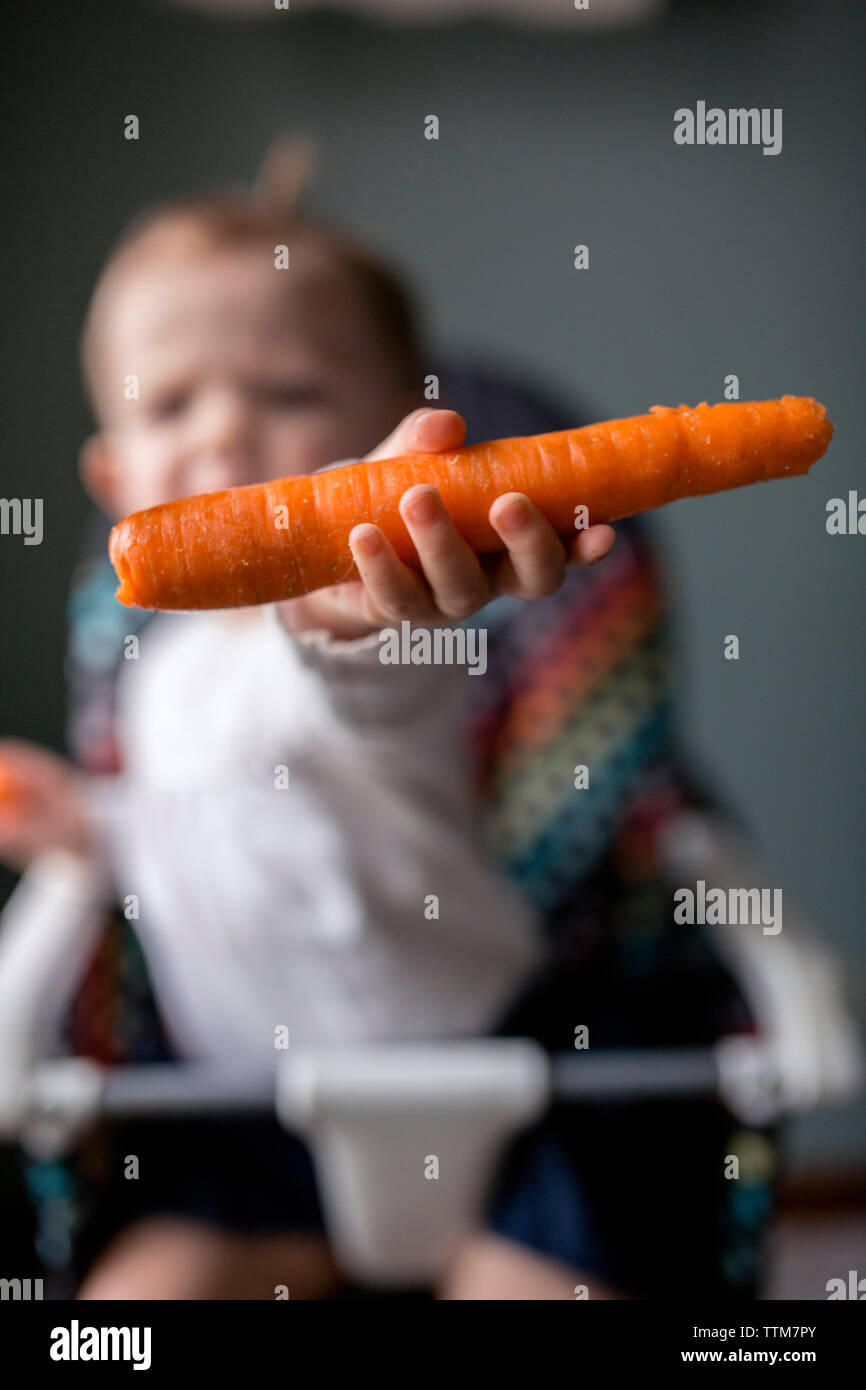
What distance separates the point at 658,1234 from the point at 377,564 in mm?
680

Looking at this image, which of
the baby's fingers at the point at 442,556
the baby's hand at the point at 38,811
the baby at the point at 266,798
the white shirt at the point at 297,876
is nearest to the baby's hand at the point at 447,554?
the baby's fingers at the point at 442,556

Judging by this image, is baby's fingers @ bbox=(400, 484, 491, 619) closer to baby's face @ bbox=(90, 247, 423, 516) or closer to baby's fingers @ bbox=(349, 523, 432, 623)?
baby's fingers @ bbox=(349, 523, 432, 623)

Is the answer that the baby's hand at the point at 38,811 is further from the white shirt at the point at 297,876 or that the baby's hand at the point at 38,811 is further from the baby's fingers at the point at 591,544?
the baby's fingers at the point at 591,544

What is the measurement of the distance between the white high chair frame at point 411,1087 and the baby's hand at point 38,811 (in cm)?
8

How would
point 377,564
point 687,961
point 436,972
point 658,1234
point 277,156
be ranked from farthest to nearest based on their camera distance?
point 277,156 → point 687,961 → point 436,972 → point 658,1234 → point 377,564

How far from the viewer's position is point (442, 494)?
1.93ft

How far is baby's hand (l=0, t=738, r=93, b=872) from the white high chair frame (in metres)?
0.08

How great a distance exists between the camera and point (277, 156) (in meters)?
1.75

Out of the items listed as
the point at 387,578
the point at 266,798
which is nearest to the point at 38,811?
the point at 266,798

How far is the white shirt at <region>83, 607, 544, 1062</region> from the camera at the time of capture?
3.20 feet

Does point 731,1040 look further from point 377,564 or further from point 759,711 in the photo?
point 759,711

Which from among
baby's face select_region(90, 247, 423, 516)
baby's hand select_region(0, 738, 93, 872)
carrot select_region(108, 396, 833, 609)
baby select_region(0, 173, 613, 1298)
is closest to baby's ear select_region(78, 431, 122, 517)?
baby select_region(0, 173, 613, 1298)

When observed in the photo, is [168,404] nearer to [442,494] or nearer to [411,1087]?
[442,494]

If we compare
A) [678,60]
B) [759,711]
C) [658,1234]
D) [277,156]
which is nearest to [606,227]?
[678,60]
